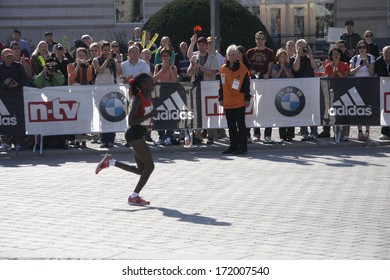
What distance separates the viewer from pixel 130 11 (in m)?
42.3

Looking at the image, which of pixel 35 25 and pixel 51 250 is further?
pixel 35 25

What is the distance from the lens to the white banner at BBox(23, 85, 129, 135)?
58.1ft

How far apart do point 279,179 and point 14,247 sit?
17.7 feet

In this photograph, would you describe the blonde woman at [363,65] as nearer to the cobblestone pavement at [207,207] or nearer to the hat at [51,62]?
the cobblestone pavement at [207,207]

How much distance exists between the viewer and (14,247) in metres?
9.34

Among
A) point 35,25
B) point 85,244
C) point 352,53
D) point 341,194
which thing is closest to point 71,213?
point 85,244

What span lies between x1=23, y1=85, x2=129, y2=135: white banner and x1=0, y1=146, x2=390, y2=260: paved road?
1.12 m

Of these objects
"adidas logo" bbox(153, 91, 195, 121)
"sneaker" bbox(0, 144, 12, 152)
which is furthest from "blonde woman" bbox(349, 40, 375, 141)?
"sneaker" bbox(0, 144, 12, 152)

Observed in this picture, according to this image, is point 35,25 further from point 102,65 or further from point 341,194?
point 341,194

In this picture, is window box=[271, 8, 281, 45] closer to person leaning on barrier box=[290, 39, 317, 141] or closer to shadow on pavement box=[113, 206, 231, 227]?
person leaning on barrier box=[290, 39, 317, 141]

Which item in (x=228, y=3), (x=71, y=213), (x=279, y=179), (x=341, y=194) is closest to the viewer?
(x=71, y=213)

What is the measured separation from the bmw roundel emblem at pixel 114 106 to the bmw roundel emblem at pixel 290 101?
295 centimetres
